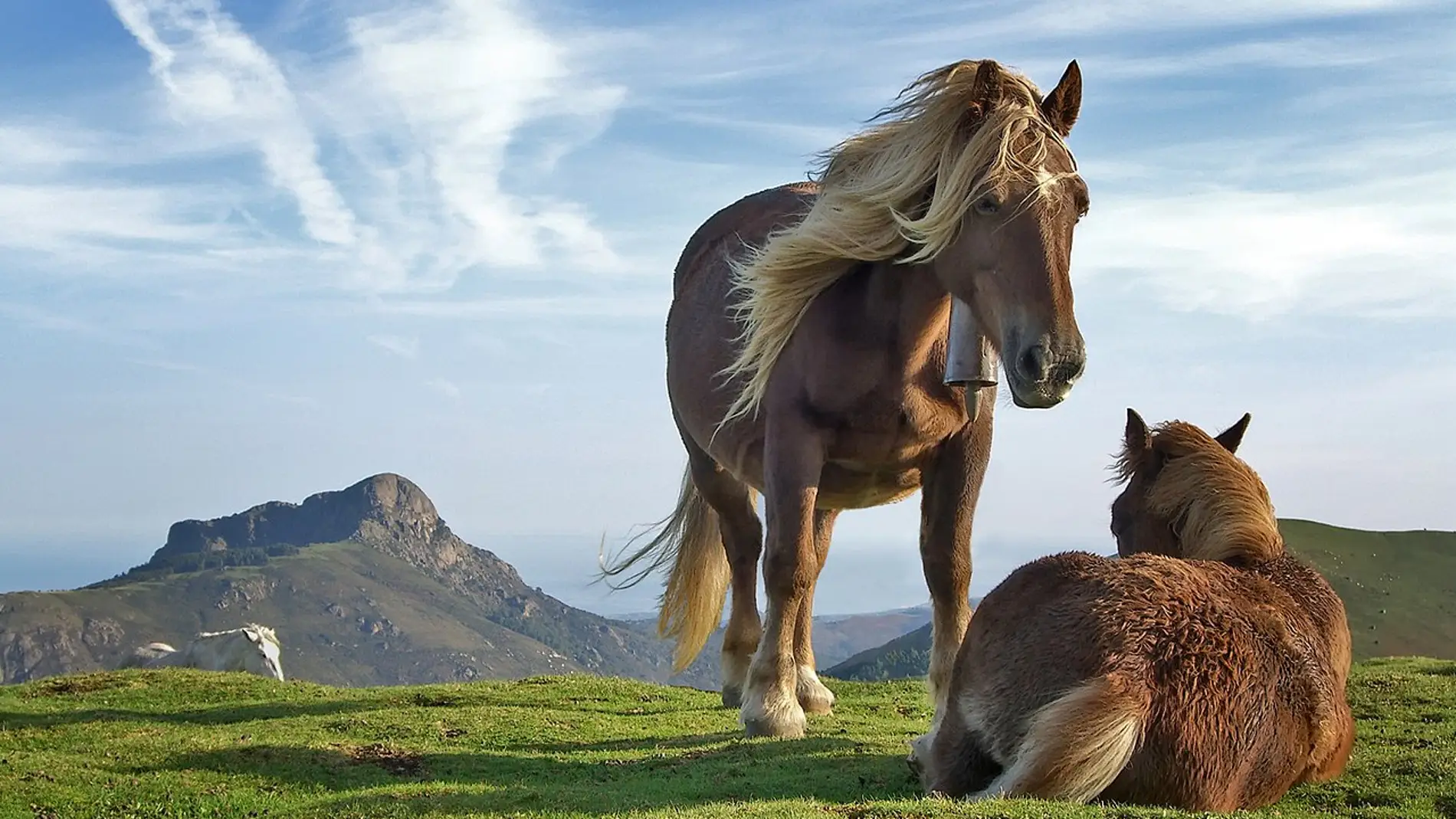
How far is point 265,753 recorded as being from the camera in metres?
9.32

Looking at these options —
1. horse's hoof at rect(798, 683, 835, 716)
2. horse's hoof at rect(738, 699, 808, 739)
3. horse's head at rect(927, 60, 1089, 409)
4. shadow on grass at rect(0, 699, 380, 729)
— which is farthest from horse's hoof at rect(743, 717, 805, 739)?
shadow on grass at rect(0, 699, 380, 729)

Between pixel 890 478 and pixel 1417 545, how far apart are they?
1974 centimetres

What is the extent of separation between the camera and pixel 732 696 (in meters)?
11.7

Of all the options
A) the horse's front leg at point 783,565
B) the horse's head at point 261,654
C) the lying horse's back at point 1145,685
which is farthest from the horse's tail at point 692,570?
the horse's head at point 261,654

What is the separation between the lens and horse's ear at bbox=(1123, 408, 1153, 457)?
805 centimetres

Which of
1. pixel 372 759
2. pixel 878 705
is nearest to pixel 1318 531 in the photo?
pixel 878 705

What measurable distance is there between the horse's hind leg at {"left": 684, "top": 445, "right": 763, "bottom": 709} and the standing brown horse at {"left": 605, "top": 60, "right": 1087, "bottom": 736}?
0.93m

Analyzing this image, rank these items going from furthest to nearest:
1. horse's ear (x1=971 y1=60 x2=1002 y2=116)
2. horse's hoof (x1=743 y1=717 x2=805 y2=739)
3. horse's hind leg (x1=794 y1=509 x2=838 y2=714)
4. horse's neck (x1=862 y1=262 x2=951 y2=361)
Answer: horse's hind leg (x1=794 y1=509 x2=838 y2=714) → horse's hoof (x1=743 y1=717 x2=805 y2=739) → horse's neck (x1=862 y1=262 x2=951 y2=361) → horse's ear (x1=971 y1=60 x2=1002 y2=116)

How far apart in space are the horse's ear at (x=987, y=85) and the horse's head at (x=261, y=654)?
17.0 meters

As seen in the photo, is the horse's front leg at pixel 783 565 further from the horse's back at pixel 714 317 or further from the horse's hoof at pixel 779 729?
the horse's back at pixel 714 317

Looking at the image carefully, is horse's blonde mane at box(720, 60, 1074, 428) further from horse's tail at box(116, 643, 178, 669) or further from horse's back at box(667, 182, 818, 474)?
horse's tail at box(116, 643, 178, 669)

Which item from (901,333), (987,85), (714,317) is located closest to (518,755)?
(714,317)

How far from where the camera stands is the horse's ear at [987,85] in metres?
7.72

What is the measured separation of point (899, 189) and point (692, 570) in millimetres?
5869
